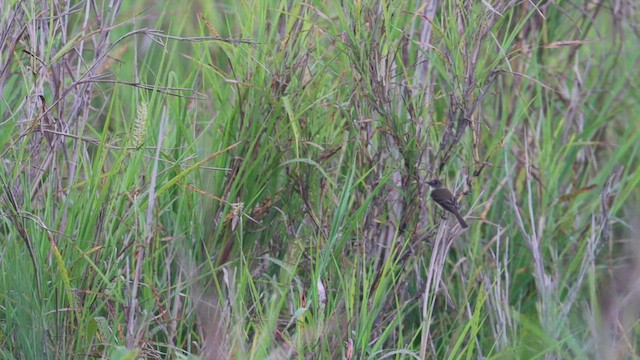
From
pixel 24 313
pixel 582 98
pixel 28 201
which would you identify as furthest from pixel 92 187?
pixel 582 98

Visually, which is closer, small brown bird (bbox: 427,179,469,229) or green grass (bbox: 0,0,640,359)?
green grass (bbox: 0,0,640,359)

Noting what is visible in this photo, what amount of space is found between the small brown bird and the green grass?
39 mm

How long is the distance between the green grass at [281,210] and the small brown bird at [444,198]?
39 millimetres

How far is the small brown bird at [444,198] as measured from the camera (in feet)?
8.71

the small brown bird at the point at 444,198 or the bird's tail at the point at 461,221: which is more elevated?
the small brown bird at the point at 444,198

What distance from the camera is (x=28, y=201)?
2.49 m

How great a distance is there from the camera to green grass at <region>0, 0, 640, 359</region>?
242 cm

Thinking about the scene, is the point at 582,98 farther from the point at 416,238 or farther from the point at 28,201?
the point at 28,201

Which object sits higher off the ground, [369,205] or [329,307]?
[369,205]

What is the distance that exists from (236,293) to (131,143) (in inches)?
20.1

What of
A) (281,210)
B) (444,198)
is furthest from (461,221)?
(281,210)

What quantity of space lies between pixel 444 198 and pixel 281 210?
0.48 meters

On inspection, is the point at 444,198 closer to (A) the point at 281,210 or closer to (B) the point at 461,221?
(B) the point at 461,221

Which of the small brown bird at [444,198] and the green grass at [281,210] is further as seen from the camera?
the small brown bird at [444,198]
